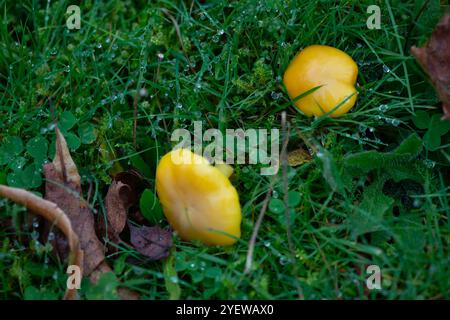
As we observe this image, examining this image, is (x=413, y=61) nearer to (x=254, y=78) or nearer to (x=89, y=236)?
(x=254, y=78)

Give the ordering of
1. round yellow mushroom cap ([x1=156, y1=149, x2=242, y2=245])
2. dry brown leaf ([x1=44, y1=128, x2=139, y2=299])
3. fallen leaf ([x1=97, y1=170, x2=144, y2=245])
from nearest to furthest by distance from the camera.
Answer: round yellow mushroom cap ([x1=156, y1=149, x2=242, y2=245]), dry brown leaf ([x1=44, y1=128, x2=139, y2=299]), fallen leaf ([x1=97, y1=170, x2=144, y2=245])

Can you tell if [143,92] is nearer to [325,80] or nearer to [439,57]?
[325,80]

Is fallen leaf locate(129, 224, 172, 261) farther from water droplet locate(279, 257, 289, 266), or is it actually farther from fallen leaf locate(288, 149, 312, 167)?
fallen leaf locate(288, 149, 312, 167)

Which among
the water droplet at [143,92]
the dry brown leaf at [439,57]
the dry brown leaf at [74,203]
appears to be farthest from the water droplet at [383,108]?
the dry brown leaf at [74,203]

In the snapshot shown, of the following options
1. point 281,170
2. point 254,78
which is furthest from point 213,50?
point 281,170

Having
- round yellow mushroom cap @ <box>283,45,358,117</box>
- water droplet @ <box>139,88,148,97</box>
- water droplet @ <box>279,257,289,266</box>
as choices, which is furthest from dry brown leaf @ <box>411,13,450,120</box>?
water droplet @ <box>139,88,148,97</box>

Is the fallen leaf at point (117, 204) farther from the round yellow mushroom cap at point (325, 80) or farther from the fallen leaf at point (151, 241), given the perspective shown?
the round yellow mushroom cap at point (325, 80)
